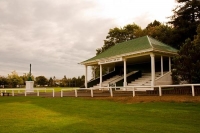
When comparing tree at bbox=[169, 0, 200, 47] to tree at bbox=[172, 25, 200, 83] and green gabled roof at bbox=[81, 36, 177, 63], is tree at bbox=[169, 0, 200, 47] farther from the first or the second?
tree at bbox=[172, 25, 200, 83]

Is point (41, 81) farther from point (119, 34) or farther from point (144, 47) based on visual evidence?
point (144, 47)

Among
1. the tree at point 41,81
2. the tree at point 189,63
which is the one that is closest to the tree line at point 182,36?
the tree at point 189,63

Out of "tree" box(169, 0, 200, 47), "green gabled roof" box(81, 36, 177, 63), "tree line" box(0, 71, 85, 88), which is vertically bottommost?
"tree line" box(0, 71, 85, 88)

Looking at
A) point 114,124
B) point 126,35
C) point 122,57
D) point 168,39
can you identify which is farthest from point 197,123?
point 126,35

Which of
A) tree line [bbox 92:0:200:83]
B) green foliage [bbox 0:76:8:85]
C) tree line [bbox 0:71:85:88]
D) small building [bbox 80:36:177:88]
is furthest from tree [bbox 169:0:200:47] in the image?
green foliage [bbox 0:76:8:85]

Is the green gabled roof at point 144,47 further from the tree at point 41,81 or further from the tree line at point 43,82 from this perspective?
the tree at point 41,81

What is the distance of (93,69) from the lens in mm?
51938

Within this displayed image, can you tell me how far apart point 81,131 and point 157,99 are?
7500 mm

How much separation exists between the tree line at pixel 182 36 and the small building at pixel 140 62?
1.51m

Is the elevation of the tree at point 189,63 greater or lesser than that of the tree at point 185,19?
lesser

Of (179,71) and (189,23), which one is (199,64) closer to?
(179,71)

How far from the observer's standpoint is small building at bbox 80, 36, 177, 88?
61.4 ft

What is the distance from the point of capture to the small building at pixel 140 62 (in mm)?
18705

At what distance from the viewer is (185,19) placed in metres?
28.7
